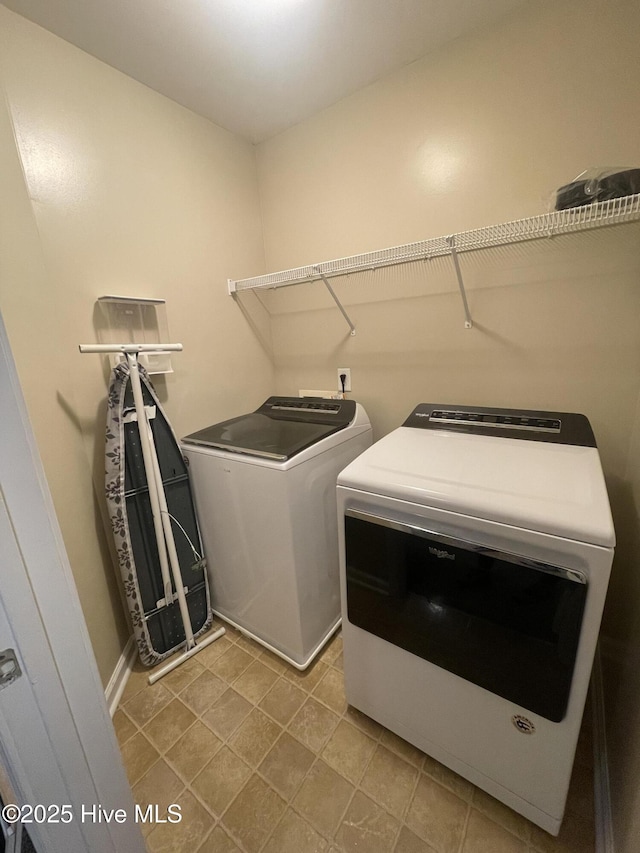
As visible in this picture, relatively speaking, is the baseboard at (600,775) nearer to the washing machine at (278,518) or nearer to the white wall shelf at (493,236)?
the washing machine at (278,518)

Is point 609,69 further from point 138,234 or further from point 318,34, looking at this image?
point 138,234

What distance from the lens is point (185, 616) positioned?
1562 millimetres

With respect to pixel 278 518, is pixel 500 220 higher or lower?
higher

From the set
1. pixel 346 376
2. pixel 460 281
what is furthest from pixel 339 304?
pixel 460 281

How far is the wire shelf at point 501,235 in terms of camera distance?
101 cm

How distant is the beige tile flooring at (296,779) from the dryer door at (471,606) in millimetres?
465

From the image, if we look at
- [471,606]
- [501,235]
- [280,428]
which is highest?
[501,235]

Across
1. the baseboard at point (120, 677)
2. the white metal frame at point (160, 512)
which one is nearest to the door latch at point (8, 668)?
the white metal frame at point (160, 512)

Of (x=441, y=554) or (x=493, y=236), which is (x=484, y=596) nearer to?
(x=441, y=554)

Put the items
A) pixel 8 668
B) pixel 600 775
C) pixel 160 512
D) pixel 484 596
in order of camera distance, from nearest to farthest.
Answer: pixel 8 668
pixel 484 596
pixel 600 775
pixel 160 512

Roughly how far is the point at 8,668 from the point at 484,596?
0.99m

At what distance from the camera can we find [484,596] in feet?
2.88

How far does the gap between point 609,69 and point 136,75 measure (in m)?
1.74

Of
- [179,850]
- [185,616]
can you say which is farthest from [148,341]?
[179,850]
